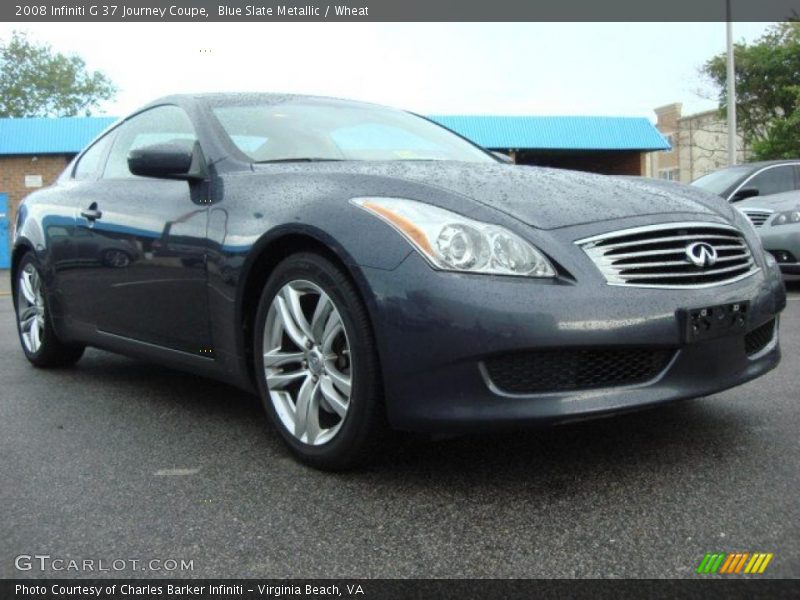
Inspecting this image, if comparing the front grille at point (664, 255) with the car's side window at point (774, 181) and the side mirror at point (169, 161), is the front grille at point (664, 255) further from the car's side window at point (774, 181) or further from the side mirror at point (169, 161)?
the car's side window at point (774, 181)

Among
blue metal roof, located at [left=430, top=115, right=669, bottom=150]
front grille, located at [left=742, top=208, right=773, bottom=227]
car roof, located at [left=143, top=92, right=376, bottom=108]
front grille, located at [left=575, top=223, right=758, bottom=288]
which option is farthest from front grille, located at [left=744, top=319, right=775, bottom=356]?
blue metal roof, located at [left=430, top=115, right=669, bottom=150]

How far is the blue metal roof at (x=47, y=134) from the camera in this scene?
21844 mm

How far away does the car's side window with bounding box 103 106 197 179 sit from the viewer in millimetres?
3809

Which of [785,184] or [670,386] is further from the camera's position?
[785,184]

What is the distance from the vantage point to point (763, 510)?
7.62 feet

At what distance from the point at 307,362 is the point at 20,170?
2188 cm

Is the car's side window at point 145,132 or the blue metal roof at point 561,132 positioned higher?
the blue metal roof at point 561,132

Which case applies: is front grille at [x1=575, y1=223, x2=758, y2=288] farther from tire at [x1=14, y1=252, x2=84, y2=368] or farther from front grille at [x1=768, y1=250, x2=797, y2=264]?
front grille at [x1=768, y1=250, x2=797, y2=264]

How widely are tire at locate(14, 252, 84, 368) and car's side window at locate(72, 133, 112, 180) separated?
1.82 feet

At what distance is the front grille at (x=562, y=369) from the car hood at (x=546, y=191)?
41 cm

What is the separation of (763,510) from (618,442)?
0.71 meters

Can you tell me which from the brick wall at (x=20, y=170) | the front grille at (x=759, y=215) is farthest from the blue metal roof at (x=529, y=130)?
the front grille at (x=759, y=215)
